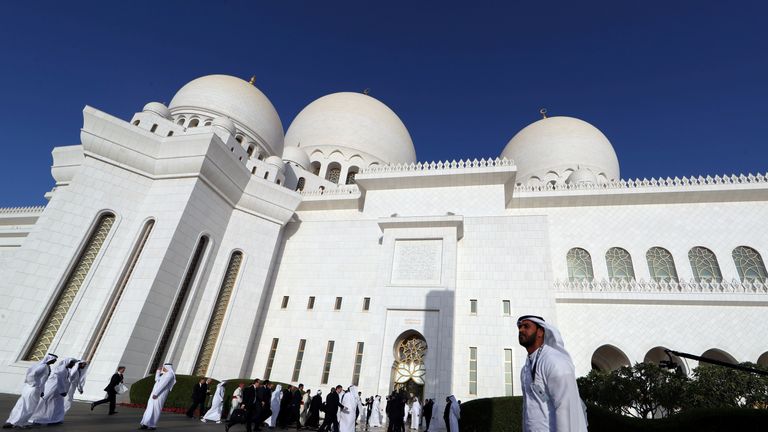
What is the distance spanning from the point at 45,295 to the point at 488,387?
1312 centimetres

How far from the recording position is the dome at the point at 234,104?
21.7 metres

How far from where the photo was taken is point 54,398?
21.5ft

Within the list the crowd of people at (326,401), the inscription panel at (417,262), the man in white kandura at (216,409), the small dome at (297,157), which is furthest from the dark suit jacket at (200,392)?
the small dome at (297,157)

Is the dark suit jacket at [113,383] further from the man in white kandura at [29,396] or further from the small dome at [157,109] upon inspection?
the small dome at [157,109]

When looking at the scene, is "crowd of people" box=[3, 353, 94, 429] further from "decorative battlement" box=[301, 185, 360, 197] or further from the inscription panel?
"decorative battlement" box=[301, 185, 360, 197]

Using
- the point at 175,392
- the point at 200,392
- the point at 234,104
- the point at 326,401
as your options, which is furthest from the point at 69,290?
the point at 234,104

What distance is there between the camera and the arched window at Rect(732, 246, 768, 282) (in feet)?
44.4

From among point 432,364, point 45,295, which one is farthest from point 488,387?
point 45,295

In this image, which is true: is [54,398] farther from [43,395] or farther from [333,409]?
[333,409]

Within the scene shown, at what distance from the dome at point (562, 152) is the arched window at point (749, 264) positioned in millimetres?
8331

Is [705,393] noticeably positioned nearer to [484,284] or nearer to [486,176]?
[484,284]

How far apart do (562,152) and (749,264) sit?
1067cm

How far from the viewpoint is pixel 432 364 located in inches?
482

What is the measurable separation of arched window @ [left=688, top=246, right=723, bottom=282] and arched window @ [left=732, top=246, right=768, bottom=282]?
0.62 metres
